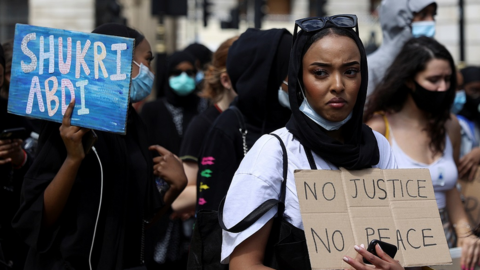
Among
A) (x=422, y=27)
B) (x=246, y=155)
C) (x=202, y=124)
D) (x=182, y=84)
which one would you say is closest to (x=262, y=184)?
(x=246, y=155)

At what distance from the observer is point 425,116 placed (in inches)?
191

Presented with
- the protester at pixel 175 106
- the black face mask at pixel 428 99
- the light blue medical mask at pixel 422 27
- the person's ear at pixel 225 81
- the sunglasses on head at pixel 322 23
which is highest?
the sunglasses on head at pixel 322 23

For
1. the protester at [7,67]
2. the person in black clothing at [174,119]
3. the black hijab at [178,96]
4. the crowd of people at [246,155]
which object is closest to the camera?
the crowd of people at [246,155]

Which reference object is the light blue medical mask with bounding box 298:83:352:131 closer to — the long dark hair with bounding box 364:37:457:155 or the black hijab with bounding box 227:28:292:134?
the black hijab with bounding box 227:28:292:134

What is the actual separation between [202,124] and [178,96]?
2.48 m

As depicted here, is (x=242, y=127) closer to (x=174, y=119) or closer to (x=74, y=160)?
(x=74, y=160)

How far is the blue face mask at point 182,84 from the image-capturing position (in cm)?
731

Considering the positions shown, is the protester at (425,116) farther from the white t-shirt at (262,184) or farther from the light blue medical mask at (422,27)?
the white t-shirt at (262,184)

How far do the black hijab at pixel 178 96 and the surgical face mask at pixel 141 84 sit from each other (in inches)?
123

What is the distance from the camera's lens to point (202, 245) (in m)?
3.22

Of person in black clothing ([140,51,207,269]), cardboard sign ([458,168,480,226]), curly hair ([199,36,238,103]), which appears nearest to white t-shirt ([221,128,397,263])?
curly hair ([199,36,238,103])

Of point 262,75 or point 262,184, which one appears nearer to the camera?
point 262,184

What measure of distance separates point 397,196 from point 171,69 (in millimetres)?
4988

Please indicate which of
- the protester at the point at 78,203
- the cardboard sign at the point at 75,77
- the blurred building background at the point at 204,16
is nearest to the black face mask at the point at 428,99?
the protester at the point at 78,203
